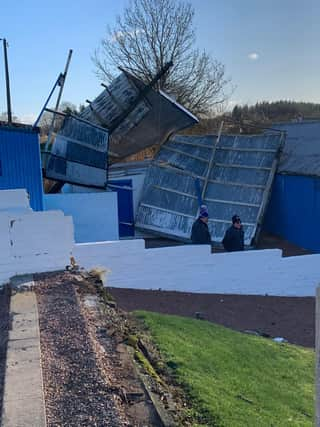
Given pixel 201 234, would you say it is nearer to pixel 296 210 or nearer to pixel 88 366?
pixel 296 210

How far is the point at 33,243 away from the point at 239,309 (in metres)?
4.12

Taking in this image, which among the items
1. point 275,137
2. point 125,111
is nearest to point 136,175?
point 125,111

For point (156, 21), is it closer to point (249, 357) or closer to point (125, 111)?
point (125, 111)

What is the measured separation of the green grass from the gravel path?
0.69 metres

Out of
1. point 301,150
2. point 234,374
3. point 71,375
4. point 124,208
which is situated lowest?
point 234,374

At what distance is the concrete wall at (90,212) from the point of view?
502 inches

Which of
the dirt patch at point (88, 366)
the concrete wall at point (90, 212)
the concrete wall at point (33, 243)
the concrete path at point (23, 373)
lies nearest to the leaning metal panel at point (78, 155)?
the concrete wall at point (90, 212)

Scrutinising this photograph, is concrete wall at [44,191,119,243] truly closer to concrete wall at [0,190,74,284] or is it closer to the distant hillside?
concrete wall at [0,190,74,284]

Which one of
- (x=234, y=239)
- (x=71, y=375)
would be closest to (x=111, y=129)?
(x=234, y=239)

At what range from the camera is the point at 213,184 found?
15188 mm

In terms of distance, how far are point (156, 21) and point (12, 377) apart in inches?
943

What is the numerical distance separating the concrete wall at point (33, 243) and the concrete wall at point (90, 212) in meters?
6.12

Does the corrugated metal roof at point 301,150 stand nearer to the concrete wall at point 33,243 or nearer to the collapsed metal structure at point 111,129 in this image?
the collapsed metal structure at point 111,129

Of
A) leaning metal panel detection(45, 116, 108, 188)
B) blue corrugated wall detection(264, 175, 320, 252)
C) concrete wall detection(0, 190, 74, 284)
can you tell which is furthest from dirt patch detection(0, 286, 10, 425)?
blue corrugated wall detection(264, 175, 320, 252)
